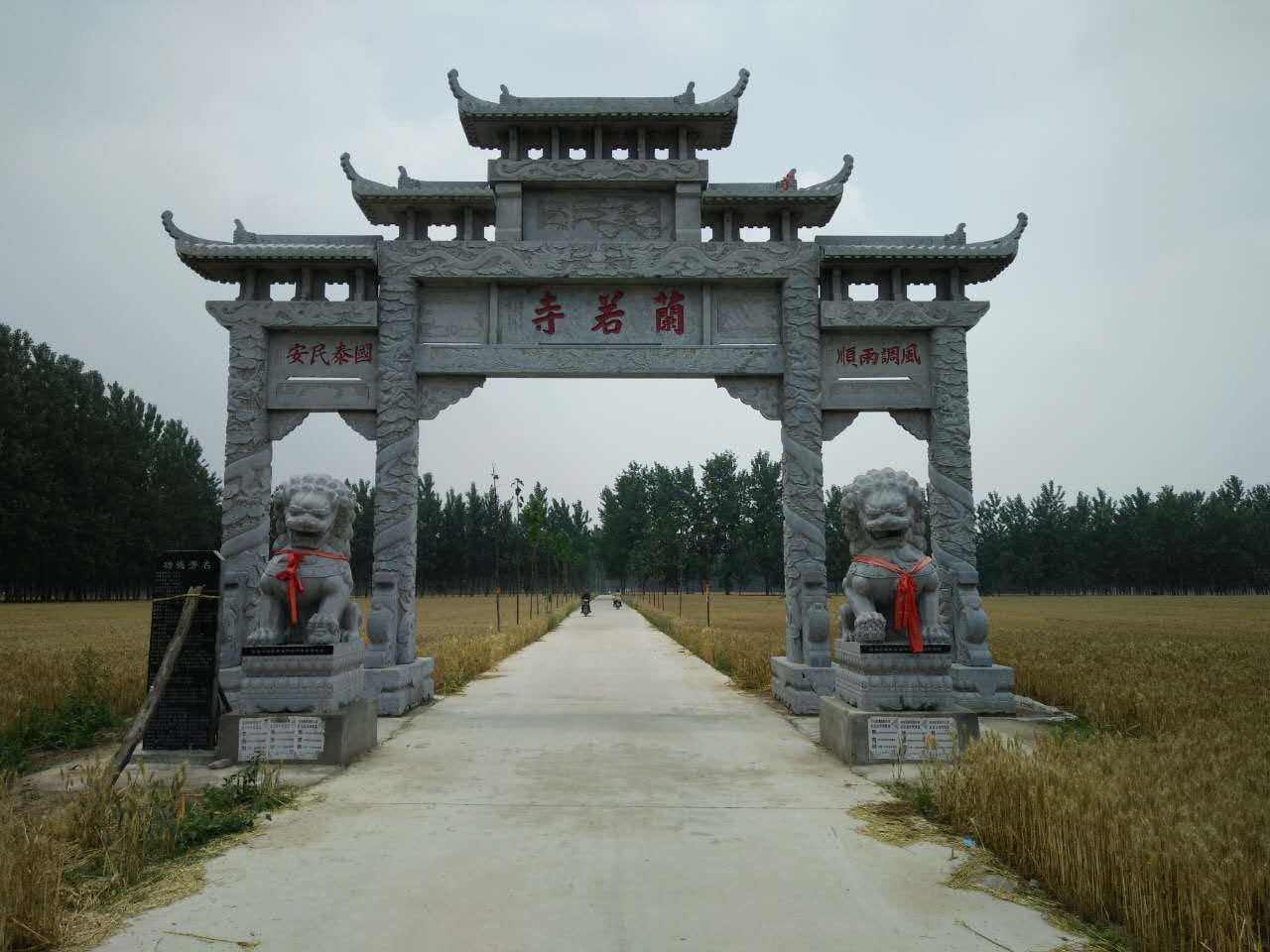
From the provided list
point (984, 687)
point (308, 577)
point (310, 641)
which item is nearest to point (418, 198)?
point (308, 577)

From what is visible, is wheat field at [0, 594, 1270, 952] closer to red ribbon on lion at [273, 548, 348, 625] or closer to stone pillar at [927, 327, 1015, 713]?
stone pillar at [927, 327, 1015, 713]

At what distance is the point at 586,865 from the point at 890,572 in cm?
367

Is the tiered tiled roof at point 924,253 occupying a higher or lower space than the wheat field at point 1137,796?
higher

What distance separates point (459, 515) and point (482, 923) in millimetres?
64786

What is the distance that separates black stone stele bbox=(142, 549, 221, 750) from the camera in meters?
6.31

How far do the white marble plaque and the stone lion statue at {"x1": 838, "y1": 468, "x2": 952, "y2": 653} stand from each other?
435cm

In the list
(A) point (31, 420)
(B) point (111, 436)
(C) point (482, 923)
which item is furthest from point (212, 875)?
(B) point (111, 436)

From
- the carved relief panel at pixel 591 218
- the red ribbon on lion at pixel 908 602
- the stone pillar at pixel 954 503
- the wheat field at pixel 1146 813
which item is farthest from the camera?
the carved relief panel at pixel 591 218

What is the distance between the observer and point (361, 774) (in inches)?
223

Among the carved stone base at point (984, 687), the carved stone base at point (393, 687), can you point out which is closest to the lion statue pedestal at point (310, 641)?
the carved stone base at point (393, 687)

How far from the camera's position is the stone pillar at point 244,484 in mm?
8508

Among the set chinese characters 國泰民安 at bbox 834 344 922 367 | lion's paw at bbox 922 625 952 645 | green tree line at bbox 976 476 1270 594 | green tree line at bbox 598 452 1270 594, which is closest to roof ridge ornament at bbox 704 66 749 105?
chinese characters 國泰民安 at bbox 834 344 922 367

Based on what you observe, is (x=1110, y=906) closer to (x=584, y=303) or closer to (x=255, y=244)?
(x=584, y=303)

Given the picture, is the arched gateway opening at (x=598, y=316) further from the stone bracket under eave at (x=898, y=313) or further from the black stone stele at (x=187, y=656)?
the black stone stele at (x=187, y=656)
